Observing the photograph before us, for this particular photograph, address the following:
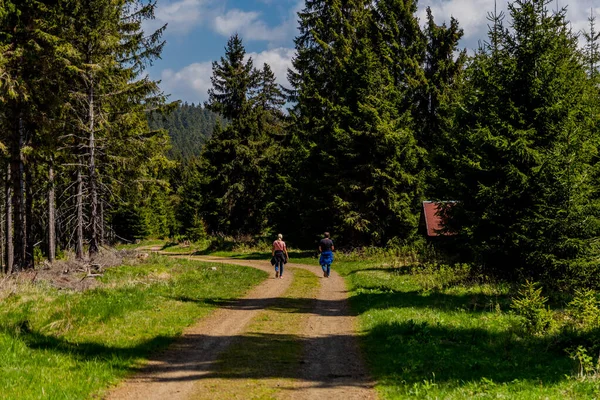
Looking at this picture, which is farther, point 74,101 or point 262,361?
point 74,101

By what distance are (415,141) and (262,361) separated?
29.7m

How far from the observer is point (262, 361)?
9.00m

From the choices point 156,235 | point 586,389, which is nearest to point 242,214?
point 586,389

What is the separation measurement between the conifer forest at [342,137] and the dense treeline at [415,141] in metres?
0.11

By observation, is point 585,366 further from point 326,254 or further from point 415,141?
point 415,141

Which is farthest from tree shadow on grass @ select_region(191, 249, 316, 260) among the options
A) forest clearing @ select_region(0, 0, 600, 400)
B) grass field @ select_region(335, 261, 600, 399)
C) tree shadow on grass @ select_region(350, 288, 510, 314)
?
grass field @ select_region(335, 261, 600, 399)

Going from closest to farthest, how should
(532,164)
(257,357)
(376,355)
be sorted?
(257,357), (376,355), (532,164)

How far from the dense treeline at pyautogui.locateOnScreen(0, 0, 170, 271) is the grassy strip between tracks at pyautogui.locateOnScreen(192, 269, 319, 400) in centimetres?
1219

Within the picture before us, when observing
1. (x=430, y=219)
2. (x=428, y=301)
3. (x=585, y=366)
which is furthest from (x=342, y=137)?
(x=585, y=366)

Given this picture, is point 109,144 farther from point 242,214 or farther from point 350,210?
point 242,214

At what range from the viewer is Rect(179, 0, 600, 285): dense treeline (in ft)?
56.8

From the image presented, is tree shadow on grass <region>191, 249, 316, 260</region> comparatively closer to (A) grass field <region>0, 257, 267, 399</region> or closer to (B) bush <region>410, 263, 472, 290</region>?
(B) bush <region>410, 263, 472, 290</region>

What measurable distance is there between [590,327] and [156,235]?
309 feet

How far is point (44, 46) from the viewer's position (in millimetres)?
20062
